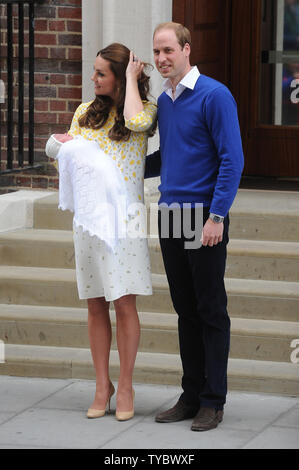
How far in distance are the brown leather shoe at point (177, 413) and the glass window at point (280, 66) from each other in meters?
4.08

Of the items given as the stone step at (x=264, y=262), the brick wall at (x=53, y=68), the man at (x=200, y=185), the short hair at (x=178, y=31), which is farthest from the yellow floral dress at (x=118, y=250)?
the brick wall at (x=53, y=68)

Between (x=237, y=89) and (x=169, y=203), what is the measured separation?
12.8ft

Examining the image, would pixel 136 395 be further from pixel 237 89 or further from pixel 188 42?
pixel 237 89

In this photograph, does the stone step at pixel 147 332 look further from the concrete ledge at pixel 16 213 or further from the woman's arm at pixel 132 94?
the woman's arm at pixel 132 94

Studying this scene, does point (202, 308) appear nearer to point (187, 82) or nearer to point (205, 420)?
point (205, 420)

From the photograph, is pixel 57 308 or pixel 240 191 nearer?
pixel 57 308

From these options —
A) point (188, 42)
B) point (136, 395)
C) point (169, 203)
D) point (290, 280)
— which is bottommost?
point (136, 395)

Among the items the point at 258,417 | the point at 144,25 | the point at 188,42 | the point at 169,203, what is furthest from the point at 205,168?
the point at 144,25

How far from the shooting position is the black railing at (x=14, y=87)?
741 centimetres

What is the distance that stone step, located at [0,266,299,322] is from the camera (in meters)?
6.30
